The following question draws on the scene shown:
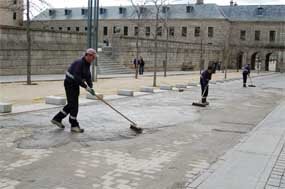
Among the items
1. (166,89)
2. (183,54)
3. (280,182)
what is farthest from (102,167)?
(183,54)

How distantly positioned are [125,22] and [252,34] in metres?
23.8

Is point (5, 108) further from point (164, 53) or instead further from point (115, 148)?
point (164, 53)

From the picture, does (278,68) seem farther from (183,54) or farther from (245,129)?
(245,129)

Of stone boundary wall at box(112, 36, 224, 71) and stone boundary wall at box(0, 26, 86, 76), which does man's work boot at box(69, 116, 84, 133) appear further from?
stone boundary wall at box(112, 36, 224, 71)

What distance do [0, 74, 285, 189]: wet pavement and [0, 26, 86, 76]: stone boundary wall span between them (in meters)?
14.2

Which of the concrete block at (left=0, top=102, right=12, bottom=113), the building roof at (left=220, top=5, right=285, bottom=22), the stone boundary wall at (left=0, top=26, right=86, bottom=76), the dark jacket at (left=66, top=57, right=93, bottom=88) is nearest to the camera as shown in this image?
the dark jacket at (left=66, top=57, right=93, bottom=88)

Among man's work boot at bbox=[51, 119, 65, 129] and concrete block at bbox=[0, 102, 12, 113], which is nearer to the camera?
man's work boot at bbox=[51, 119, 65, 129]

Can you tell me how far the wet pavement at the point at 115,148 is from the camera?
5.96 metres

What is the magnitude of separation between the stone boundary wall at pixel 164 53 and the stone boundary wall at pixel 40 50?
735cm

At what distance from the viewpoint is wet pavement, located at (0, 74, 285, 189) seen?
5.96m

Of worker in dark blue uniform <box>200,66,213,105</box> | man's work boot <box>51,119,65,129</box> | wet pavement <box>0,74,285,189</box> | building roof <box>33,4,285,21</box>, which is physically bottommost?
wet pavement <box>0,74,285,189</box>

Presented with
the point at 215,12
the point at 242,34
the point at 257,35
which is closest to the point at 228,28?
the point at 242,34

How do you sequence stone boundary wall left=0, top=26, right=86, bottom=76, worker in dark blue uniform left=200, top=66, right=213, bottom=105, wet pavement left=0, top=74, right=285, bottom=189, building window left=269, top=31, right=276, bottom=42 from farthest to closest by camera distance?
building window left=269, top=31, right=276, bottom=42 < stone boundary wall left=0, top=26, right=86, bottom=76 < worker in dark blue uniform left=200, top=66, right=213, bottom=105 < wet pavement left=0, top=74, right=285, bottom=189

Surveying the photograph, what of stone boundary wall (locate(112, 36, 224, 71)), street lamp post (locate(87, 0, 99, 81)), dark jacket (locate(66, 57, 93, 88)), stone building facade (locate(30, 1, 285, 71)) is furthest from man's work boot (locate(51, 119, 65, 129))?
stone building facade (locate(30, 1, 285, 71))
